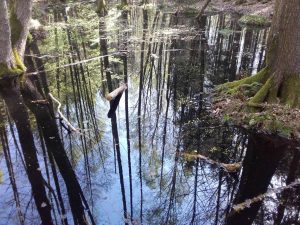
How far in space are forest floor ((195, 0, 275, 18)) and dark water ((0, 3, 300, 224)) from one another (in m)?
7.72

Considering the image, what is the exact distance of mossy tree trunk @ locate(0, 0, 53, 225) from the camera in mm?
5554

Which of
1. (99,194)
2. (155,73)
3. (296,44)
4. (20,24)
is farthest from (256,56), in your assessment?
(99,194)

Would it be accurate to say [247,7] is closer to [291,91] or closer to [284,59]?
[284,59]

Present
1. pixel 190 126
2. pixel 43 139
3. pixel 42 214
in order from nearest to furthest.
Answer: pixel 42 214 → pixel 43 139 → pixel 190 126

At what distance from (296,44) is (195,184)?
394cm

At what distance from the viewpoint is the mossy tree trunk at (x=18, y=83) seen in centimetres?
555

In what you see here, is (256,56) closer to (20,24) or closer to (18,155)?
(20,24)

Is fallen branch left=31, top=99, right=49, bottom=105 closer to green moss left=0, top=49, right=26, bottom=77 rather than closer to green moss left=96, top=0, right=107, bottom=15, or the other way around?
green moss left=0, top=49, right=26, bottom=77

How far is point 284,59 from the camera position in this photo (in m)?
7.46

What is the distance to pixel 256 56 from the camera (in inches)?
531

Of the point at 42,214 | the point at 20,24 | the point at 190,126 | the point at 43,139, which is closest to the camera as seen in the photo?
the point at 42,214

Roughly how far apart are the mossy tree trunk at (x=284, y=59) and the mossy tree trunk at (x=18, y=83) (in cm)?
476

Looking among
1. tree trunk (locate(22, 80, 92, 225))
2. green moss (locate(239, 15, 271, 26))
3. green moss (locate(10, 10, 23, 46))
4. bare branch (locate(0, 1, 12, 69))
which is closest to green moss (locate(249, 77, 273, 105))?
tree trunk (locate(22, 80, 92, 225))

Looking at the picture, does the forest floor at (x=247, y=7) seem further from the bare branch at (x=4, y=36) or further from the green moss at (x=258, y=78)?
the bare branch at (x=4, y=36)
